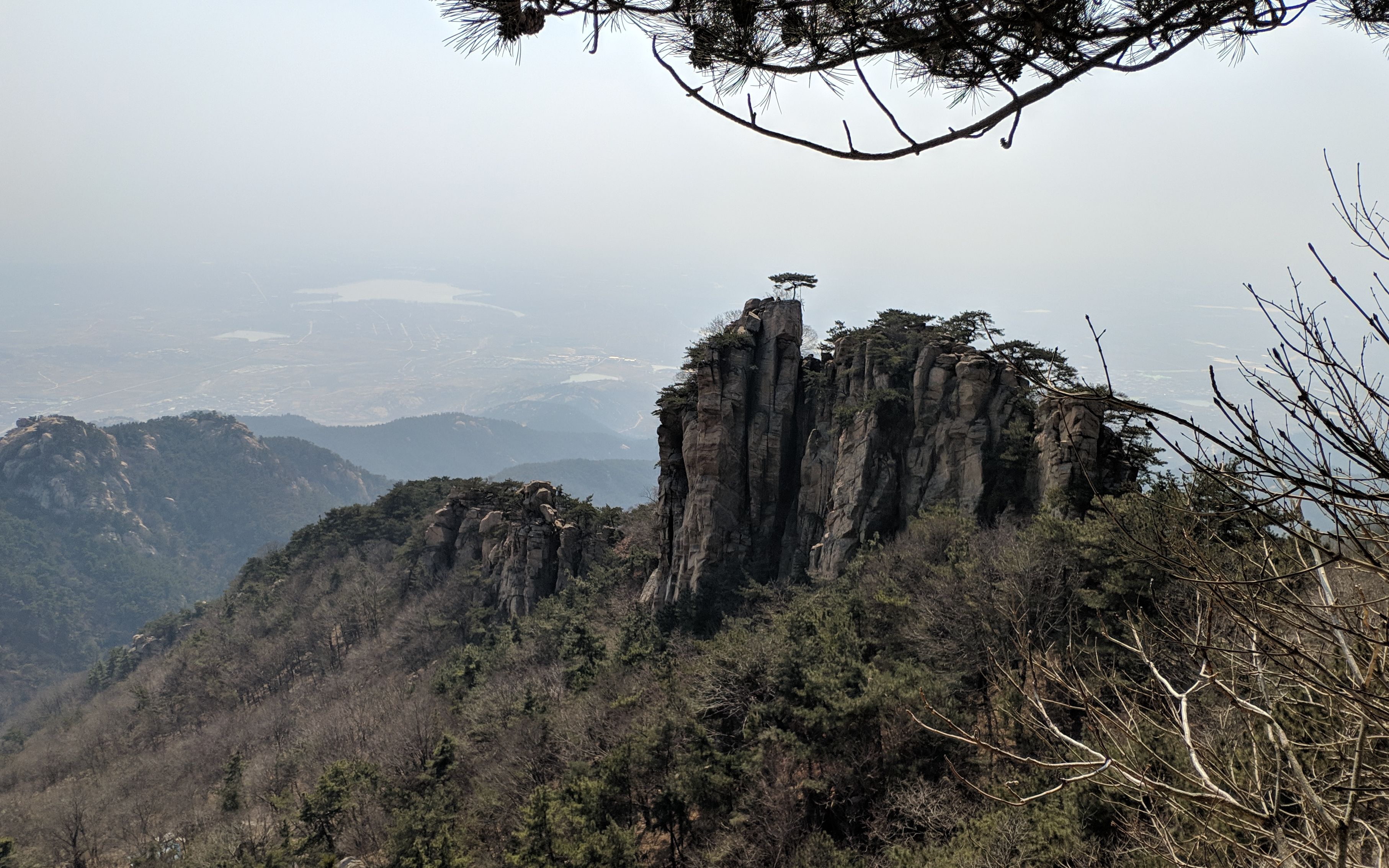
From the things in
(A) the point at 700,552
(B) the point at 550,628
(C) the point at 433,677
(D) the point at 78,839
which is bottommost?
(D) the point at 78,839

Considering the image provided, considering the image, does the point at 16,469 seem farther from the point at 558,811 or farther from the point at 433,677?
the point at 558,811

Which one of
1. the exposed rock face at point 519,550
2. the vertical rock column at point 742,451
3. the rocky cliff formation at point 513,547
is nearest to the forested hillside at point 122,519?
the rocky cliff formation at point 513,547

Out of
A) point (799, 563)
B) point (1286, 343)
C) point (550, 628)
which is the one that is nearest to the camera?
point (1286, 343)

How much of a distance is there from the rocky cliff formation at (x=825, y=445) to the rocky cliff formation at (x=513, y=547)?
730cm

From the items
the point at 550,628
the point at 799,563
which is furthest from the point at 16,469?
the point at 799,563

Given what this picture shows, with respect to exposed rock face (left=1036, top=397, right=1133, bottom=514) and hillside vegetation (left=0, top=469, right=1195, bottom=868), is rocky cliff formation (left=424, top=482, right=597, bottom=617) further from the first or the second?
exposed rock face (left=1036, top=397, right=1133, bottom=514)

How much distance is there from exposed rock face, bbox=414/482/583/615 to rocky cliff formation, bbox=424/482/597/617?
0.04 metres

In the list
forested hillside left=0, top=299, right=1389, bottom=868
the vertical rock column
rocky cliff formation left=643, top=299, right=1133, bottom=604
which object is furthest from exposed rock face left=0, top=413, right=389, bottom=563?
the vertical rock column

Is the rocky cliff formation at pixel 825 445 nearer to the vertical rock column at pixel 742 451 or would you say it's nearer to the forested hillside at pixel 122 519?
the vertical rock column at pixel 742 451

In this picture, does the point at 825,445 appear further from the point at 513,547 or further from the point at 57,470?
the point at 57,470

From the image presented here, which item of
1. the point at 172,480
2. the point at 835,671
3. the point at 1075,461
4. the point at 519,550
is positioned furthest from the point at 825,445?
the point at 172,480

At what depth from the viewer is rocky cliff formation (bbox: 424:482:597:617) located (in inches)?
1533

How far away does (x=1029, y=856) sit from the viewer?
9961 millimetres

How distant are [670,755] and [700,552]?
46.2 feet
